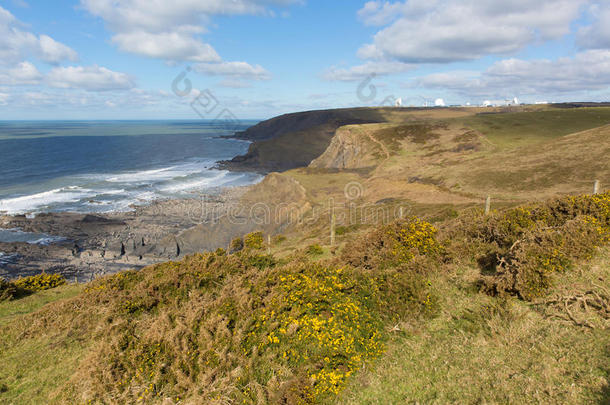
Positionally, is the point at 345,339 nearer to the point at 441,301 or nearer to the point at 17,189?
the point at 441,301

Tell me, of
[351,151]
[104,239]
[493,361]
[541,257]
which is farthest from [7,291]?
[351,151]

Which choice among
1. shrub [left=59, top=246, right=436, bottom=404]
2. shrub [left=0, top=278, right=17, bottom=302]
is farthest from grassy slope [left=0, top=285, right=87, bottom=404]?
shrub [left=0, top=278, right=17, bottom=302]

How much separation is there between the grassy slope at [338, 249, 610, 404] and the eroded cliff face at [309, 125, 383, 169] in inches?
2219

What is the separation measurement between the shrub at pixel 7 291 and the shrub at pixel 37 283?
1023 mm

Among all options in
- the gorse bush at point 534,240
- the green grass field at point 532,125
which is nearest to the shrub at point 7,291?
the gorse bush at point 534,240

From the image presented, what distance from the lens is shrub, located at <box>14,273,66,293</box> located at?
55.4 ft

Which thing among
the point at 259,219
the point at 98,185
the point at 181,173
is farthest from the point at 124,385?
the point at 181,173

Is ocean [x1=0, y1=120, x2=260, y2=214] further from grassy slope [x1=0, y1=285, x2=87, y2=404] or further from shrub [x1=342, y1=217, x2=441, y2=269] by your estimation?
shrub [x1=342, y1=217, x2=441, y2=269]

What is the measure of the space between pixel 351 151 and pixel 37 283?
64797 mm

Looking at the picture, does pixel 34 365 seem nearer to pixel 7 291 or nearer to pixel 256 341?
pixel 256 341

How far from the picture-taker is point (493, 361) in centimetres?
701

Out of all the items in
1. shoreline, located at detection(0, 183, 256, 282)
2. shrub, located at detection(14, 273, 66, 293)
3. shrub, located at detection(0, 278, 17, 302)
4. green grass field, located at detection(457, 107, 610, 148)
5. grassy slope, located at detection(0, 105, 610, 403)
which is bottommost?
shoreline, located at detection(0, 183, 256, 282)

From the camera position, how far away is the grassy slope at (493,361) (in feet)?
19.9

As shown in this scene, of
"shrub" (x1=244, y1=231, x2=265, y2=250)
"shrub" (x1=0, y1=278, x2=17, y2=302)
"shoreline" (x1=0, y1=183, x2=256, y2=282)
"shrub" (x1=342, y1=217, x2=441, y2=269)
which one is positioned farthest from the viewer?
"shoreline" (x1=0, y1=183, x2=256, y2=282)
